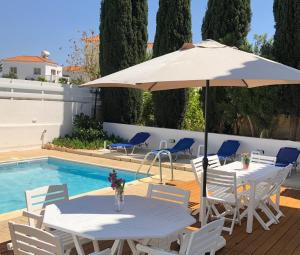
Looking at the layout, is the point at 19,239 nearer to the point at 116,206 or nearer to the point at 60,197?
the point at 116,206

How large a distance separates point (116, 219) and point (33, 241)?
31.5 inches

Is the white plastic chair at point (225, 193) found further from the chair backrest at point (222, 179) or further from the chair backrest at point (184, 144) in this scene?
the chair backrest at point (184, 144)

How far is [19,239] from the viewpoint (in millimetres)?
3223

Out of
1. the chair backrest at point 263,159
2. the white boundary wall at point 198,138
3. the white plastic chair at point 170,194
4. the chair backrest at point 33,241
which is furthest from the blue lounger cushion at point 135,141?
the chair backrest at point 33,241

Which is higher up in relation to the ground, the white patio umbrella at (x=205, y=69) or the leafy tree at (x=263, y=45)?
the leafy tree at (x=263, y=45)

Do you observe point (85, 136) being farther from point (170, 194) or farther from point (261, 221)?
point (170, 194)

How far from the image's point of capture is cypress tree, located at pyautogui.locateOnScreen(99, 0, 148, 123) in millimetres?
15828

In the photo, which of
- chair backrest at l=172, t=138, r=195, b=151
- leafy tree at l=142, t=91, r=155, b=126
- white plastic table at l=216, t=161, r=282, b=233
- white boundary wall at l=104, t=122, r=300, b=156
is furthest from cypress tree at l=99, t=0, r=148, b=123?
white plastic table at l=216, t=161, r=282, b=233

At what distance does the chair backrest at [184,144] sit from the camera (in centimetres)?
1230

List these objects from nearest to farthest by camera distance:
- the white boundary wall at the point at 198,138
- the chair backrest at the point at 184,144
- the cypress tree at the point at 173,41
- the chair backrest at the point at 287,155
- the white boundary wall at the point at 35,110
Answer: the chair backrest at the point at 287,155 < the white boundary wall at the point at 198,138 < the chair backrest at the point at 184,144 < the white boundary wall at the point at 35,110 < the cypress tree at the point at 173,41

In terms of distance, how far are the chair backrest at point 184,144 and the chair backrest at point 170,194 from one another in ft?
24.7

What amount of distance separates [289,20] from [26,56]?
60.4 m

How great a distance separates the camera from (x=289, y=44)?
487 inches

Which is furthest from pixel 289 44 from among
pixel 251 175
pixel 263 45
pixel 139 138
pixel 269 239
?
pixel 269 239
